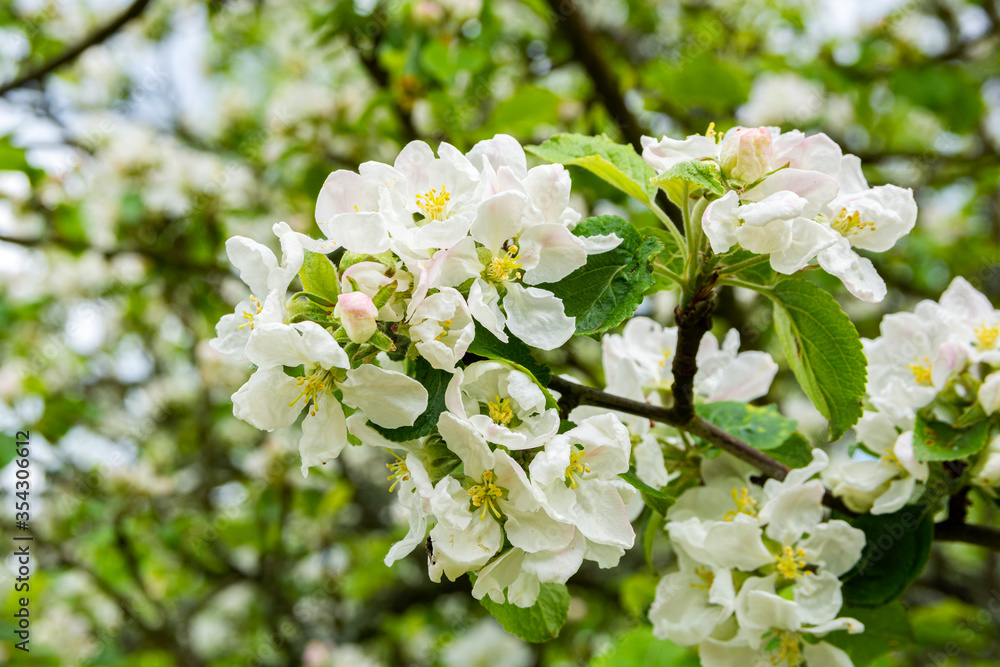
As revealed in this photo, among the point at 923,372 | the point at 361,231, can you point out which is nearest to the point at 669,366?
the point at 923,372

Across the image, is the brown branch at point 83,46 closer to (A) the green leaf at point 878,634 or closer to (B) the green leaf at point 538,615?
(B) the green leaf at point 538,615

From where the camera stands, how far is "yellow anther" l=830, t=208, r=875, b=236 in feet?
3.12

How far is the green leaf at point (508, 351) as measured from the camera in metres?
0.86

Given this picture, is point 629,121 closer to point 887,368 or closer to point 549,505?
point 887,368

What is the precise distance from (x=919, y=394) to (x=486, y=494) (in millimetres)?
760

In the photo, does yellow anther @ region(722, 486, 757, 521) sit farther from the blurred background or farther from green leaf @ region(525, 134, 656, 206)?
the blurred background

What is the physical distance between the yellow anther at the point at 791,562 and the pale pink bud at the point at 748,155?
544mm

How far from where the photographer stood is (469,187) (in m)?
0.89

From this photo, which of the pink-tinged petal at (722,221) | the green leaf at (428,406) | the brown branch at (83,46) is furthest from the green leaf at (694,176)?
the brown branch at (83,46)

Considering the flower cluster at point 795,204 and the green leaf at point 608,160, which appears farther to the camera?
the green leaf at point 608,160

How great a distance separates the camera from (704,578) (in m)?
1.16

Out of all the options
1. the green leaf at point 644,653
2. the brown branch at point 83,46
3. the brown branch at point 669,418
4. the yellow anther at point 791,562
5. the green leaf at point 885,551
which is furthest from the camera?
the brown branch at point 83,46

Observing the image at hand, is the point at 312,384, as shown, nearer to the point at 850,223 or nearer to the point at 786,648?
the point at 850,223

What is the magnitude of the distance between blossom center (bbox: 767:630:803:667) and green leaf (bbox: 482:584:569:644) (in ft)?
1.13
